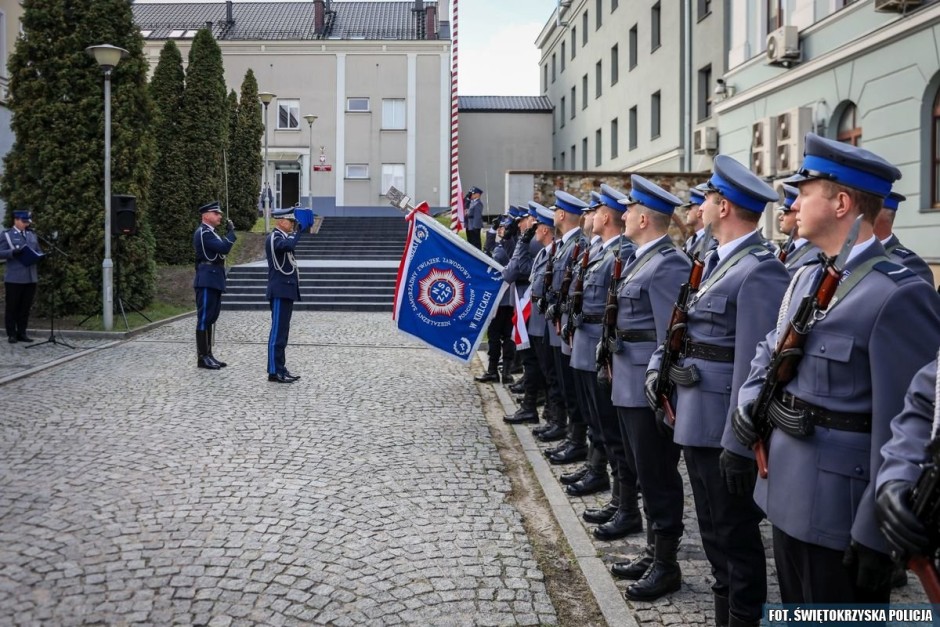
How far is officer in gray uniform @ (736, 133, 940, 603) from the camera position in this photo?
2.57 metres

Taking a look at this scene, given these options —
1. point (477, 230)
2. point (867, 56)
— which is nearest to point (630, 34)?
point (477, 230)

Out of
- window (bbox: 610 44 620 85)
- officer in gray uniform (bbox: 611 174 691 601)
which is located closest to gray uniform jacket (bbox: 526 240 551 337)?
officer in gray uniform (bbox: 611 174 691 601)

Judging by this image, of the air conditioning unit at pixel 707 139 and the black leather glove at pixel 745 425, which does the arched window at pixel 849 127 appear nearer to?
the air conditioning unit at pixel 707 139

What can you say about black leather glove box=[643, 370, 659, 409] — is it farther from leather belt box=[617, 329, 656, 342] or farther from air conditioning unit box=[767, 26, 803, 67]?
air conditioning unit box=[767, 26, 803, 67]

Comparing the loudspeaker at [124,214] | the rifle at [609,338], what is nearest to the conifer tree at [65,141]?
the loudspeaker at [124,214]

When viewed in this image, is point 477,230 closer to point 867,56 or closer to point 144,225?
point 144,225

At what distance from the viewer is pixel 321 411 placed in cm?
891

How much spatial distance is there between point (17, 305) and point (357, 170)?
30.2m

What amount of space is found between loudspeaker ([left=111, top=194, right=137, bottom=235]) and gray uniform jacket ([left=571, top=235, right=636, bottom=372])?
1152cm

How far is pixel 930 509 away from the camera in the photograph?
6.57 feet

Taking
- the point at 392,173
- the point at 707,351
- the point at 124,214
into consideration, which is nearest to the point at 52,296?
the point at 124,214

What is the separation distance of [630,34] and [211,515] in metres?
29.9

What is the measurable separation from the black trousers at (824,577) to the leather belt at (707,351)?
105cm

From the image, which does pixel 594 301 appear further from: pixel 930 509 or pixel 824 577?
pixel 930 509
